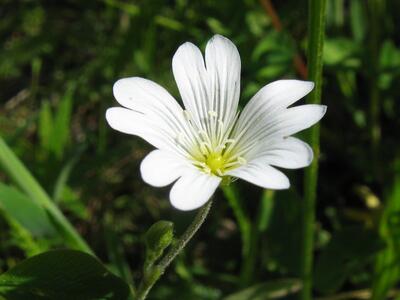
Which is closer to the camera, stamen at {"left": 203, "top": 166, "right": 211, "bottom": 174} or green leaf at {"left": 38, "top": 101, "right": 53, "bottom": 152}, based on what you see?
stamen at {"left": 203, "top": 166, "right": 211, "bottom": 174}

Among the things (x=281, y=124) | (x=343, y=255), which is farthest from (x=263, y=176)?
(x=343, y=255)

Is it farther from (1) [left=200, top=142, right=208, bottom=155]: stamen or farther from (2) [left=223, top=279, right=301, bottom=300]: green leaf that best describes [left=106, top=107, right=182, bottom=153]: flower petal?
(2) [left=223, top=279, right=301, bottom=300]: green leaf

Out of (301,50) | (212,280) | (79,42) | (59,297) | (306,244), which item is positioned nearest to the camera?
(59,297)

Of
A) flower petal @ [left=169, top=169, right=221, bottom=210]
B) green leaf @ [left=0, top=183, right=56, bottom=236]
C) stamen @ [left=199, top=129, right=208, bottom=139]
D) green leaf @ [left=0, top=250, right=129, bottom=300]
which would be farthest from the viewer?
green leaf @ [left=0, top=183, right=56, bottom=236]

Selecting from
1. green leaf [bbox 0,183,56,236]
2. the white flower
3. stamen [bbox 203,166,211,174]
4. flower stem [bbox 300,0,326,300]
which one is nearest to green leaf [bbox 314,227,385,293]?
flower stem [bbox 300,0,326,300]

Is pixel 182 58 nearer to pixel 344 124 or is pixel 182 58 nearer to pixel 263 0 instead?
pixel 263 0

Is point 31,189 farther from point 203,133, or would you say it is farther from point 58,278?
point 203,133

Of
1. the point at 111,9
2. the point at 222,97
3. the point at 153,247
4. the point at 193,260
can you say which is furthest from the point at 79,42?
the point at 153,247
